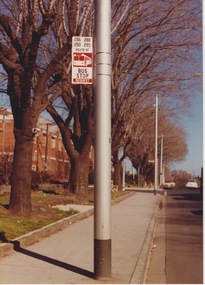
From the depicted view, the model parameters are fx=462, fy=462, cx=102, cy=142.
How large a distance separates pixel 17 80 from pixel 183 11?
885 cm

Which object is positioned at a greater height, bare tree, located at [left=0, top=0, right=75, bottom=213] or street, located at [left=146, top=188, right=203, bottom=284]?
bare tree, located at [left=0, top=0, right=75, bottom=213]

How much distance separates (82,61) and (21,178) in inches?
281

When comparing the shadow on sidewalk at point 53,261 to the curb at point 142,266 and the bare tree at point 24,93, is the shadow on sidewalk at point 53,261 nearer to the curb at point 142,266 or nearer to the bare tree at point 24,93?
the curb at point 142,266

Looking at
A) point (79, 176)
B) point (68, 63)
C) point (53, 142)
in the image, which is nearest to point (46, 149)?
point (53, 142)

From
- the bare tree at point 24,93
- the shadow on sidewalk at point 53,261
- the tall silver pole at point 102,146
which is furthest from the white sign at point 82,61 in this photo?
the bare tree at point 24,93

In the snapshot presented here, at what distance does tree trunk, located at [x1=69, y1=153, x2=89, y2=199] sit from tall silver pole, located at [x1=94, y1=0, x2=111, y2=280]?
54.5 feet

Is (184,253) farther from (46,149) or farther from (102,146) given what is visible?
(46,149)

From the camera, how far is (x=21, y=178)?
45.7ft

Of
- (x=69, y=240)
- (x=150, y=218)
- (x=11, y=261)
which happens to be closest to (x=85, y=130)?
(x=150, y=218)

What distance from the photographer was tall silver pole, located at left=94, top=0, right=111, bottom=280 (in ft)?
23.0

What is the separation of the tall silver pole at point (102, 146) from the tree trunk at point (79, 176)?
1660 cm

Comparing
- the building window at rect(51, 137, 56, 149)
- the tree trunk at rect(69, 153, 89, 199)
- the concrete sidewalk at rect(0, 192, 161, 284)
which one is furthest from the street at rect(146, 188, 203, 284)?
the building window at rect(51, 137, 56, 149)

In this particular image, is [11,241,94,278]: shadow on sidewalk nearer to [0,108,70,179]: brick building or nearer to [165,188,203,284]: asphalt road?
[165,188,203,284]: asphalt road

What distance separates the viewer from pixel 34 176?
2902 centimetres
